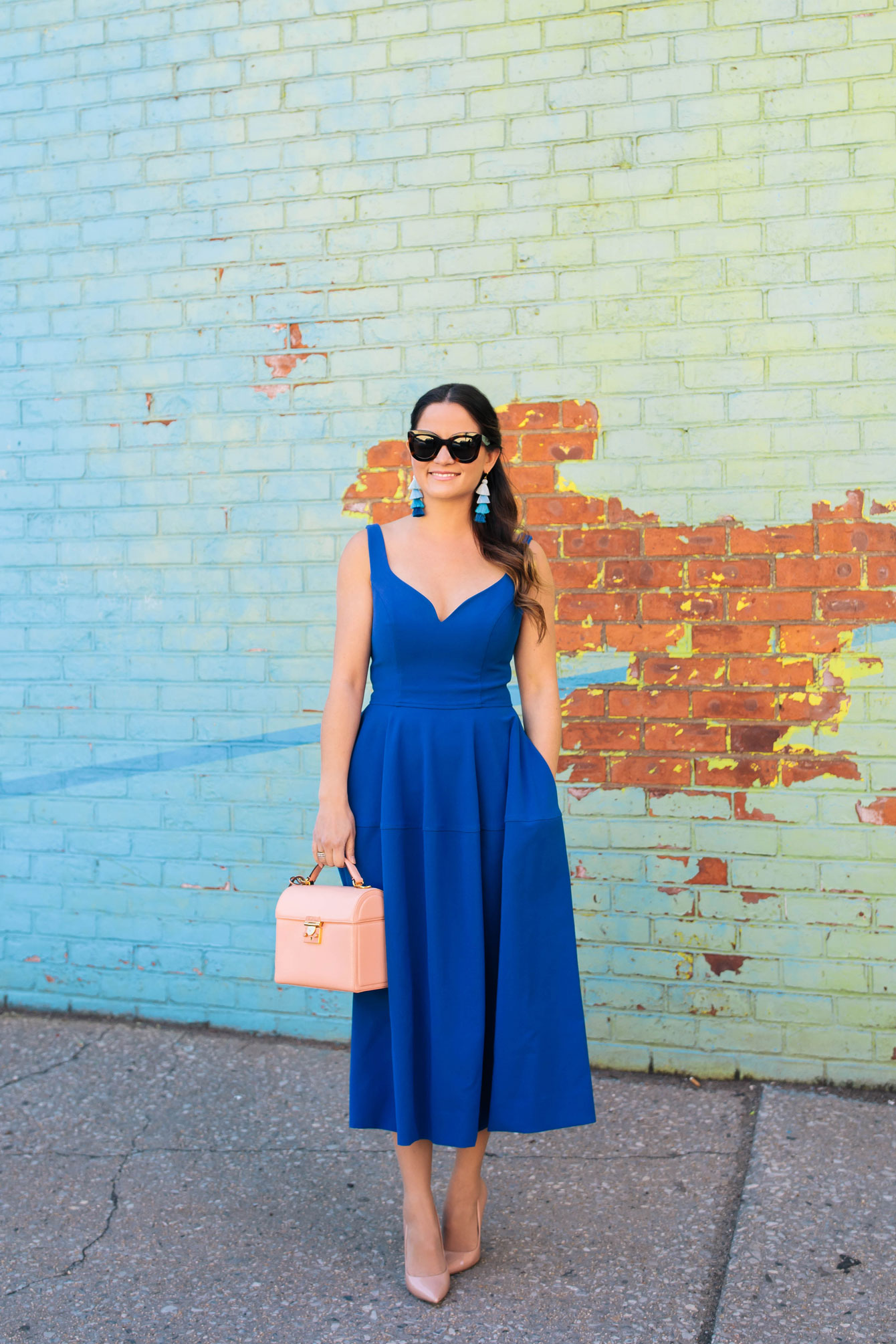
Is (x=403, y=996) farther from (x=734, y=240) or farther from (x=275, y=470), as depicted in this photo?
(x=734, y=240)

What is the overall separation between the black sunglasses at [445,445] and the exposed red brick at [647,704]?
1307mm

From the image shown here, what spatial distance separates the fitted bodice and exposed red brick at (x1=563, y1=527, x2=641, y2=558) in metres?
1.09

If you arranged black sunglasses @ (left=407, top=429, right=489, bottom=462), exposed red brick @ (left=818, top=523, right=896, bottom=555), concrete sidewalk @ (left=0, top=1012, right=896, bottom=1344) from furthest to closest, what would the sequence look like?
1. exposed red brick @ (left=818, top=523, right=896, bottom=555)
2. black sunglasses @ (left=407, top=429, right=489, bottom=462)
3. concrete sidewalk @ (left=0, top=1012, right=896, bottom=1344)

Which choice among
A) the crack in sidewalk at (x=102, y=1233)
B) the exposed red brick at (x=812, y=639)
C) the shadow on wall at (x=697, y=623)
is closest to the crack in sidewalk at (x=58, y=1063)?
the crack in sidewalk at (x=102, y=1233)

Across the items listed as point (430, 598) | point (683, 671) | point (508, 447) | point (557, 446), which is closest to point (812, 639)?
point (683, 671)

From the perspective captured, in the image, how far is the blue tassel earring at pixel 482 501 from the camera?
255 cm

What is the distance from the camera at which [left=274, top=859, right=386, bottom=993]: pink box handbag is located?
2328mm

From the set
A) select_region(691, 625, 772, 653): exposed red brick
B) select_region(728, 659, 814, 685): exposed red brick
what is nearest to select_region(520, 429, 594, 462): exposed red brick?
select_region(691, 625, 772, 653): exposed red brick

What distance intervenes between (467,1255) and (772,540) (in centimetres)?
217

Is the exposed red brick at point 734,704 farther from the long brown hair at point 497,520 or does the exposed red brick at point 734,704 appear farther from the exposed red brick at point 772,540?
the long brown hair at point 497,520

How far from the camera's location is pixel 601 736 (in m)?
3.56

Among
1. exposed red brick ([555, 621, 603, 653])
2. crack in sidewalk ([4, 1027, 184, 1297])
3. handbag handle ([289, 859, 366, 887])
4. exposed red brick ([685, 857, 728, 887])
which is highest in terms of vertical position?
exposed red brick ([555, 621, 603, 653])

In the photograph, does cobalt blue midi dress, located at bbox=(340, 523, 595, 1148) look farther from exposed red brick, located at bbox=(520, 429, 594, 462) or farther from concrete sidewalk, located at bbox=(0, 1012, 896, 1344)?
exposed red brick, located at bbox=(520, 429, 594, 462)

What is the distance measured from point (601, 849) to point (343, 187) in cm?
237
